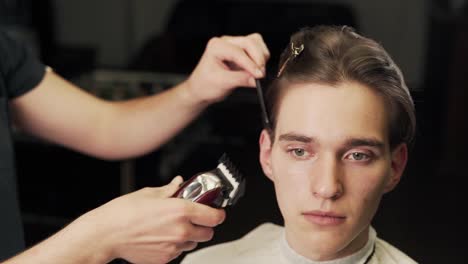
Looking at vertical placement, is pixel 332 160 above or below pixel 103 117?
above

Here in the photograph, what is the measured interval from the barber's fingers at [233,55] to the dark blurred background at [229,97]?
0.30 ft

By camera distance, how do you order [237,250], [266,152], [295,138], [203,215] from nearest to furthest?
[203,215] < [295,138] < [266,152] < [237,250]

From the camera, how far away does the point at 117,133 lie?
4.90 ft

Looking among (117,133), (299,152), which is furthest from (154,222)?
(117,133)

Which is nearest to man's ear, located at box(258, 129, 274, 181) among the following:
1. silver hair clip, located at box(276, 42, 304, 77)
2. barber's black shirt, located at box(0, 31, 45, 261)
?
silver hair clip, located at box(276, 42, 304, 77)

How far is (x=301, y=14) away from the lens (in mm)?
1441

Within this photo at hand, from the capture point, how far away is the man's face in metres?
1.03

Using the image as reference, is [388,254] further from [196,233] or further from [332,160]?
[196,233]

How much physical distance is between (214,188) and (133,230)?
137 mm

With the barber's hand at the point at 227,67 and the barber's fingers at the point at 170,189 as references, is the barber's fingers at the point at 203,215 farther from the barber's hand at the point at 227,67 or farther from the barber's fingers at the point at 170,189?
the barber's hand at the point at 227,67

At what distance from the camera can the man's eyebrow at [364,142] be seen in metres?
1.03

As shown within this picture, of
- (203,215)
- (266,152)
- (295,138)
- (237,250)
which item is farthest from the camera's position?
(237,250)

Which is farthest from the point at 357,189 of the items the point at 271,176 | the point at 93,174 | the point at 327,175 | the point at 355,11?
the point at 93,174

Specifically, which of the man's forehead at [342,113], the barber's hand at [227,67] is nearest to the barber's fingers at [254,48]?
the barber's hand at [227,67]
